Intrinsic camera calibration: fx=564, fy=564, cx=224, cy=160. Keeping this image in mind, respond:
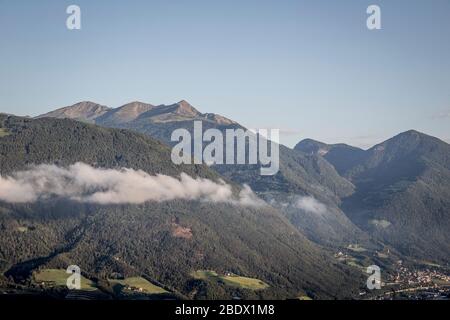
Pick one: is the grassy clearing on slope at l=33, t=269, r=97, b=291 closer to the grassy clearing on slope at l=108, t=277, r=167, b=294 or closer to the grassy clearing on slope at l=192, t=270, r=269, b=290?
the grassy clearing on slope at l=108, t=277, r=167, b=294

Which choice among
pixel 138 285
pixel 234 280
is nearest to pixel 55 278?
pixel 138 285

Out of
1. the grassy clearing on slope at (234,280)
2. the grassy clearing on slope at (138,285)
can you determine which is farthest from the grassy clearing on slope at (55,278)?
the grassy clearing on slope at (234,280)

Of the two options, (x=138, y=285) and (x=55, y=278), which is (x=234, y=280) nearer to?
(x=138, y=285)

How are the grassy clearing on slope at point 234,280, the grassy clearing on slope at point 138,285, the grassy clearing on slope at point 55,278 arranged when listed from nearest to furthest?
1. the grassy clearing on slope at point 55,278
2. the grassy clearing on slope at point 138,285
3. the grassy clearing on slope at point 234,280

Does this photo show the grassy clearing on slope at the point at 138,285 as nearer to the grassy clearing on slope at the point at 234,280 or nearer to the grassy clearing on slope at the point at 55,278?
the grassy clearing on slope at the point at 55,278

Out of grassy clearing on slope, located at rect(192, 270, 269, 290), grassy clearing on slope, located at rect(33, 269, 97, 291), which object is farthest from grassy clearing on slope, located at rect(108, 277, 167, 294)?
grassy clearing on slope, located at rect(192, 270, 269, 290)
